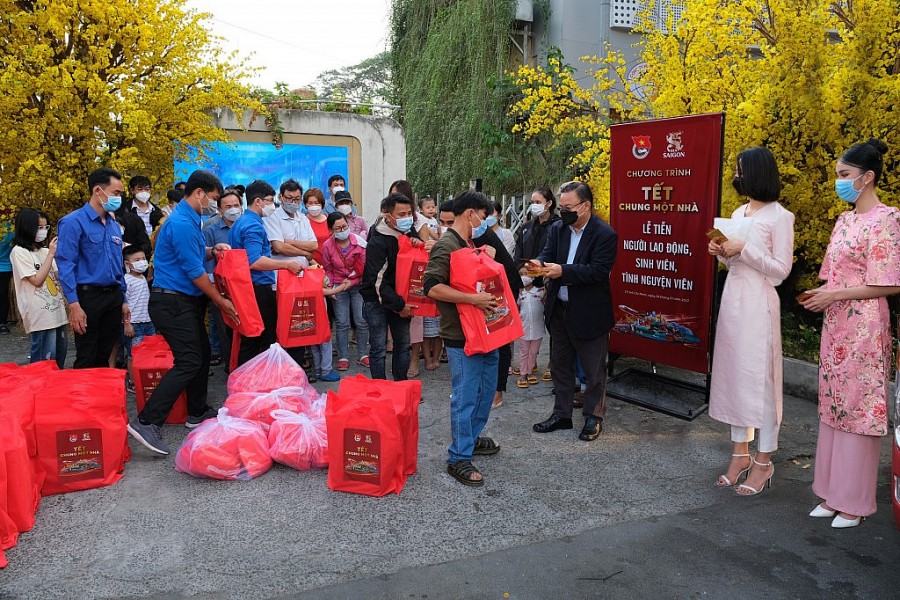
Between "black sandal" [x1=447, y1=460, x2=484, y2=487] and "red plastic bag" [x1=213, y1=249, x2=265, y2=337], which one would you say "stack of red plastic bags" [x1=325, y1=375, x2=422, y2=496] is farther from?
"red plastic bag" [x1=213, y1=249, x2=265, y2=337]

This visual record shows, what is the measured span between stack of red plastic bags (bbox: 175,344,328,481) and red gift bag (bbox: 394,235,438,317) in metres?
1.33

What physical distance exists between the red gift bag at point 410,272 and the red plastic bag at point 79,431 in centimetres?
236

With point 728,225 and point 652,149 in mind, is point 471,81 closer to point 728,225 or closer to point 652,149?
point 652,149

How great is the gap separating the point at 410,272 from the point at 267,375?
1.54m

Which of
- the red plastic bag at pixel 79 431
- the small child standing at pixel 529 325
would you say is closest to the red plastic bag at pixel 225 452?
the red plastic bag at pixel 79 431

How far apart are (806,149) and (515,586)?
5281 mm

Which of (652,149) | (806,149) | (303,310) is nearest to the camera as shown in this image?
(652,149)

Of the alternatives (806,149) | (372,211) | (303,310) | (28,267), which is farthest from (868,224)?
(372,211)

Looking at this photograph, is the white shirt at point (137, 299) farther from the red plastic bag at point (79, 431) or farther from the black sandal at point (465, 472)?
the black sandal at point (465, 472)

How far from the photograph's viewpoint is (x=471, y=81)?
14164 mm

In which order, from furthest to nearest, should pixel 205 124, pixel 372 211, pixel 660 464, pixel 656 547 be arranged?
pixel 372 211, pixel 205 124, pixel 660 464, pixel 656 547

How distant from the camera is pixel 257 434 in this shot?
14.2 feet

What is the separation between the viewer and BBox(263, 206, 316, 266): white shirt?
6.11 m

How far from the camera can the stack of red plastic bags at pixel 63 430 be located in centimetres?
350
